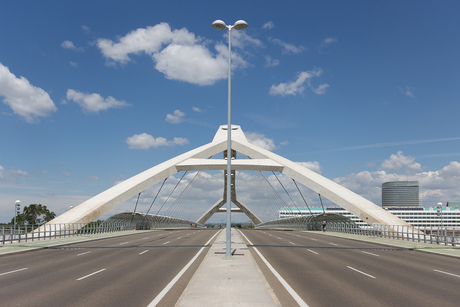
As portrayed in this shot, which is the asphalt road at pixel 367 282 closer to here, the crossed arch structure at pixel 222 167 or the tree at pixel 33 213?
the crossed arch structure at pixel 222 167

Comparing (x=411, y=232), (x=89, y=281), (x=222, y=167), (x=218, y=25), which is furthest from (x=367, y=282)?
(x=222, y=167)

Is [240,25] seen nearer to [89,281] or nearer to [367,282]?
[367,282]

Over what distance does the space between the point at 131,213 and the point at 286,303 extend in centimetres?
3857

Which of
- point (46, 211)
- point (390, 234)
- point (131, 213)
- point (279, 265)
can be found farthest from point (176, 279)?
point (46, 211)

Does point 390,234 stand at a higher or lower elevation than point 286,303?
lower

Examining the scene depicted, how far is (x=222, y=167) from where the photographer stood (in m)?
49.8

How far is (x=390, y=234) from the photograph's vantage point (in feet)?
107

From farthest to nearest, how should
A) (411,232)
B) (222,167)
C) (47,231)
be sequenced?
(222,167), (411,232), (47,231)

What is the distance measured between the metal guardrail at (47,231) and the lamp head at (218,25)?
19065mm

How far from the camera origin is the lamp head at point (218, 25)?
14422 mm

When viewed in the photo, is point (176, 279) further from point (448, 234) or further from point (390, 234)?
point (390, 234)

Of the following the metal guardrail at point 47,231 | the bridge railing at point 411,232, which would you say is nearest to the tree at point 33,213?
the metal guardrail at point 47,231

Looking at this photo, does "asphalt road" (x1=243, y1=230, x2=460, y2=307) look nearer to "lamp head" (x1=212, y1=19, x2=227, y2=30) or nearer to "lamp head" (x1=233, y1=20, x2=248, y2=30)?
"lamp head" (x1=233, y1=20, x2=248, y2=30)

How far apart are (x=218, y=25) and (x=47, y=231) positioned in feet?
72.8
